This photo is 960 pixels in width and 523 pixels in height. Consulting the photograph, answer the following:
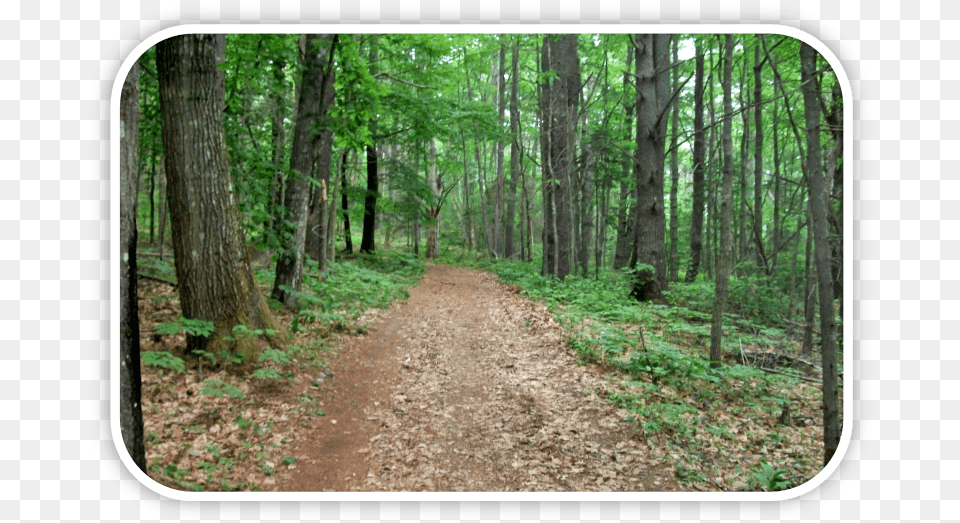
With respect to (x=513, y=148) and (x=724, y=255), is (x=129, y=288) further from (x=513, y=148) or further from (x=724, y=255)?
(x=513, y=148)

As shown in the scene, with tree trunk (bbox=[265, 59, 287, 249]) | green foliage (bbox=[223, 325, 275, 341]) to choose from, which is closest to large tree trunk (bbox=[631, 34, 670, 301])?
tree trunk (bbox=[265, 59, 287, 249])

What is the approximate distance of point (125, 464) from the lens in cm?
260

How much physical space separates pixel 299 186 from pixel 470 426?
4.50 meters

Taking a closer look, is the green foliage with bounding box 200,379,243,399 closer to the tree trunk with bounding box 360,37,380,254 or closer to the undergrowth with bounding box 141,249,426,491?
the undergrowth with bounding box 141,249,426,491

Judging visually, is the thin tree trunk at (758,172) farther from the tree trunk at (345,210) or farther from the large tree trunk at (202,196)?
the tree trunk at (345,210)

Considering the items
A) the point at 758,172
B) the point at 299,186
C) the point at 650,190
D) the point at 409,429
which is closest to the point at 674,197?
the point at 758,172

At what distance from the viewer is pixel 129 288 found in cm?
248

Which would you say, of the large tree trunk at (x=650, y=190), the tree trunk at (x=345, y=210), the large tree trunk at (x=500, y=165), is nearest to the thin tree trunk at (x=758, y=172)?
the large tree trunk at (x=650, y=190)

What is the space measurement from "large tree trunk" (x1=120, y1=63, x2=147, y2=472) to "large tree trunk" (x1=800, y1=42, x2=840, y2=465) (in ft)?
12.4

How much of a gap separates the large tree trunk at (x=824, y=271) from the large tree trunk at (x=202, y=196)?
4116mm

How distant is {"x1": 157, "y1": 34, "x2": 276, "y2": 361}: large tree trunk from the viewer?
3.56 meters

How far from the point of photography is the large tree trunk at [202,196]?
356 centimetres
